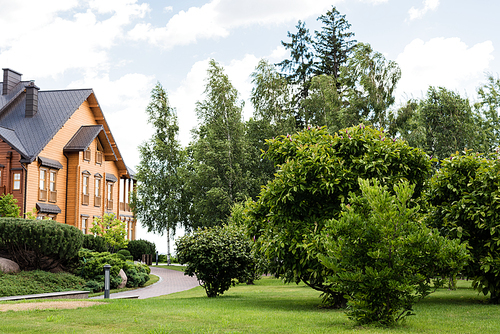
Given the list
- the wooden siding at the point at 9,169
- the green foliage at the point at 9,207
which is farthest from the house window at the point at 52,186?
the green foliage at the point at 9,207

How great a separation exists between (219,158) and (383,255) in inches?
1172

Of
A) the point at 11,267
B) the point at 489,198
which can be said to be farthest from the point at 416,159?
the point at 11,267

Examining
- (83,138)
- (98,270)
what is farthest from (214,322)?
(83,138)

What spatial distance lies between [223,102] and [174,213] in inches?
443

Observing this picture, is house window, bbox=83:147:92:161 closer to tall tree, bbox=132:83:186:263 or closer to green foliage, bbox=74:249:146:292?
tall tree, bbox=132:83:186:263

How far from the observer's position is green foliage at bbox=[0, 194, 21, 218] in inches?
1096

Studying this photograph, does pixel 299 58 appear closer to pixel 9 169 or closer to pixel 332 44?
pixel 332 44

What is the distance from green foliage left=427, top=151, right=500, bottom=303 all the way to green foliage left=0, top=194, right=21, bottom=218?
23.6 m

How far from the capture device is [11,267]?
1916cm

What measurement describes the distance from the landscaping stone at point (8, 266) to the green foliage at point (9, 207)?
30.8 ft

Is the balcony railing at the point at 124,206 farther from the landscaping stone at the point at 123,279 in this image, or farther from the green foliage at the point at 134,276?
the landscaping stone at the point at 123,279

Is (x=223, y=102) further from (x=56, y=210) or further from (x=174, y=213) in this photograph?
(x=56, y=210)

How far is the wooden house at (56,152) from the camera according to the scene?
101 feet

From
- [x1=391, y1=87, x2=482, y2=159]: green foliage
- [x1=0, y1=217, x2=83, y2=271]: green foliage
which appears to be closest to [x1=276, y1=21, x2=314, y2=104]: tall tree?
[x1=391, y1=87, x2=482, y2=159]: green foliage
